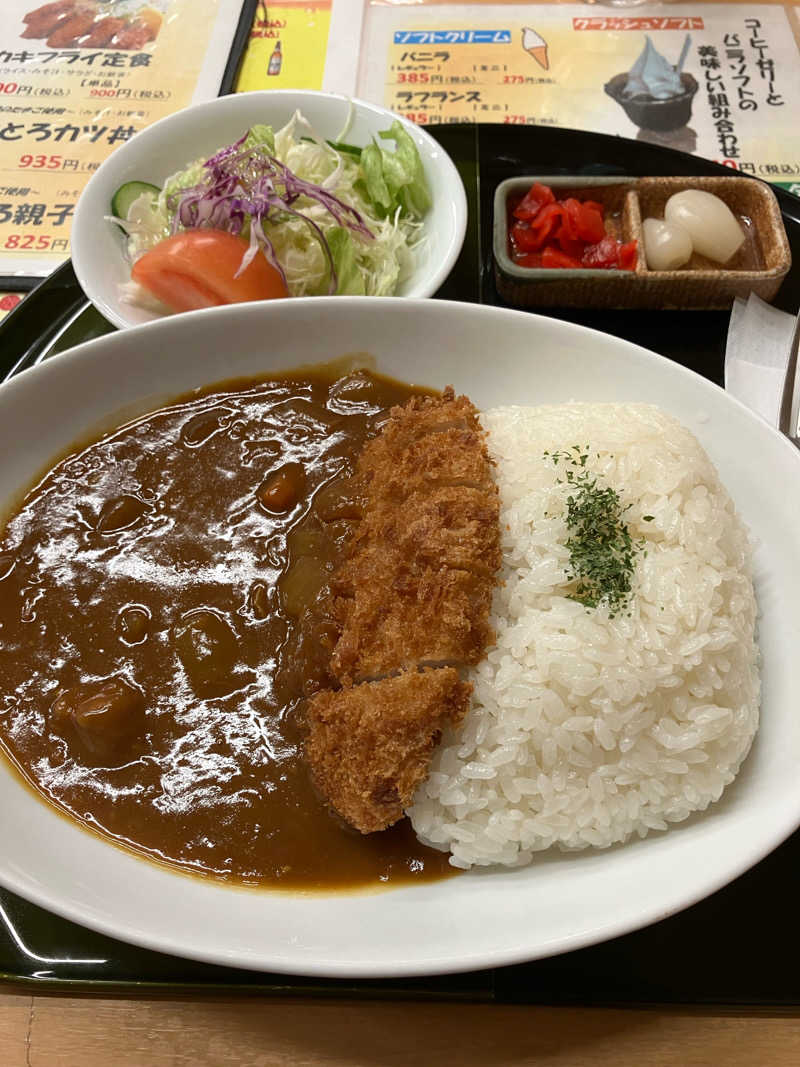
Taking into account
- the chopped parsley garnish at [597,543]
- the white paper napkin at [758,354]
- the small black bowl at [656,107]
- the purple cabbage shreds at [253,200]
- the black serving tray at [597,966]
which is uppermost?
the purple cabbage shreds at [253,200]

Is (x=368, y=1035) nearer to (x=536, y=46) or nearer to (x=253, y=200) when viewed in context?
(x=253, y=200)

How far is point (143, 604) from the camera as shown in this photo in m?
1.94

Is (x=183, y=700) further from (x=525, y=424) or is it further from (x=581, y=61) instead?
(x=581, y=61)

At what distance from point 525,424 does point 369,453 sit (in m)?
0.47

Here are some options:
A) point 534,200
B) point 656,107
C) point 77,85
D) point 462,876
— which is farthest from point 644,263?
point 77,85

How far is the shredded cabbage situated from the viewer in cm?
279

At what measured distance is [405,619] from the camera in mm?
1731

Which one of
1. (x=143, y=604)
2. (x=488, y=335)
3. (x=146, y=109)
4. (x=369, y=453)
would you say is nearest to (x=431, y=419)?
(x=369, y=453)

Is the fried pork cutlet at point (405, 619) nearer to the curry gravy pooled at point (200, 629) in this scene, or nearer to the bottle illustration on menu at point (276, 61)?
the curry gravy pooled at point (200, 629)

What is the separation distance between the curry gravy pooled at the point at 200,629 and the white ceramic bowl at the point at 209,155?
668 millimetres

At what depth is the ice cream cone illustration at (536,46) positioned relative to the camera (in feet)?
12.3

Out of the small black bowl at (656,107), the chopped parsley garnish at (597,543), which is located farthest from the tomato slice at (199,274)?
the small black bowl at (656,107)

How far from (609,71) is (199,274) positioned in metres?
2.46

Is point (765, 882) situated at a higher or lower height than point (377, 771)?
lower
